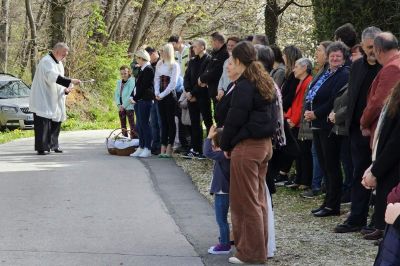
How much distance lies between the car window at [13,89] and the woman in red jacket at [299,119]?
16.5m

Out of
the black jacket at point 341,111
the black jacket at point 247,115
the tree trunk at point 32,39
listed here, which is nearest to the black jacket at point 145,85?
the black jacket at point 341,111

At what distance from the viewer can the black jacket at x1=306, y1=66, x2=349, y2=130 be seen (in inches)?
357

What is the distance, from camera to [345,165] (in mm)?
9477

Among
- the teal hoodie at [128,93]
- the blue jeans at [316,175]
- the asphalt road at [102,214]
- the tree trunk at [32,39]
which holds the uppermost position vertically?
the tree trunk at [32,39]

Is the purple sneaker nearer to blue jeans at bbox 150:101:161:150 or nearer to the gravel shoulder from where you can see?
the gravel shoulder

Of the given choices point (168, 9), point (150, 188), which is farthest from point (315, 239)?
point (168, 9)

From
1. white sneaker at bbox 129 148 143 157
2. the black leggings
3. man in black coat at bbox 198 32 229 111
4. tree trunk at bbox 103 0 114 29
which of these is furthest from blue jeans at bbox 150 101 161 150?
tree trunk at bbox 103 0 114 29

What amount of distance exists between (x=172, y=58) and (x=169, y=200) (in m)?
4.22

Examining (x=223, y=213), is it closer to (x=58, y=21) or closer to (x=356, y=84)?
(x=356, y=84)

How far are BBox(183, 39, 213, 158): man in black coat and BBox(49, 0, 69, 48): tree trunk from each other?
13.3m

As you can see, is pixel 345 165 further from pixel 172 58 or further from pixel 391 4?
pixel 172 58

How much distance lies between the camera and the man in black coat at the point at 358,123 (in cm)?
802

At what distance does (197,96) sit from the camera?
13.7 meters

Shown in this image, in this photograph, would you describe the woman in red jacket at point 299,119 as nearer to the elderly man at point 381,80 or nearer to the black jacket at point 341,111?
the black jacket at point 341,111
